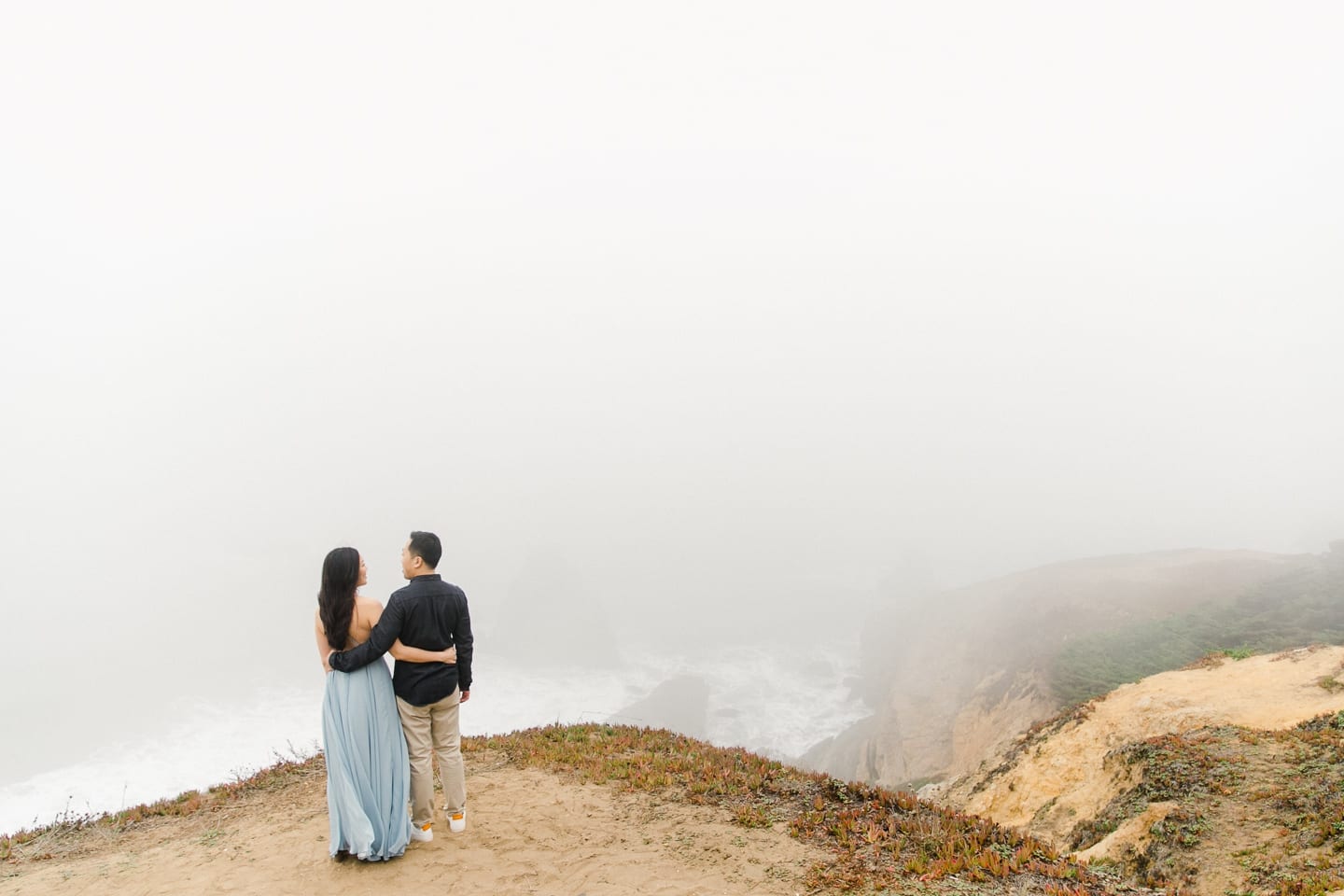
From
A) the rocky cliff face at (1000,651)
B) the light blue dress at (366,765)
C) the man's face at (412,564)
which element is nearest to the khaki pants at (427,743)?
the light blue dress at (366,765)

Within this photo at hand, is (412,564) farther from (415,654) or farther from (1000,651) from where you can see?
(1000,651)

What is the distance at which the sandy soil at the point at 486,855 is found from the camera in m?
6.03

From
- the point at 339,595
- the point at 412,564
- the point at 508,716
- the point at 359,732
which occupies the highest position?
the point at 412,564

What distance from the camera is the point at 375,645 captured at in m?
5.76

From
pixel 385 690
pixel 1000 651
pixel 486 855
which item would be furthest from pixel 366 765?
pixel 1000 651

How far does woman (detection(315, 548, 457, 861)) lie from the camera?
5.77 m

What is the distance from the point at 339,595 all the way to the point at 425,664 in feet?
3.68

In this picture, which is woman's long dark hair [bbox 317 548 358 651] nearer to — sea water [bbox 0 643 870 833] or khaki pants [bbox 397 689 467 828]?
khaki pants [bbox 397 689 467 828]

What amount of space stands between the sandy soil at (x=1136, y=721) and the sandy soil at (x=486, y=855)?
7.19 meters

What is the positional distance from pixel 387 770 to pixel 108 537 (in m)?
221

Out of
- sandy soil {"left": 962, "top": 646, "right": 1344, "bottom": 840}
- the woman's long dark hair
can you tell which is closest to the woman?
the woman's long dark hair

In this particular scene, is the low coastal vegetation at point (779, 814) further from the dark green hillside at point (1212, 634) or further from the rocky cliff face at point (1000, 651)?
the dark green hillside at point (1212, 634)

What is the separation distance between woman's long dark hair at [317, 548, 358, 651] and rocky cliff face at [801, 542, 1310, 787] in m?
22.2

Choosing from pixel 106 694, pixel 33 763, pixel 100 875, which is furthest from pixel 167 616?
pixel 100 875
